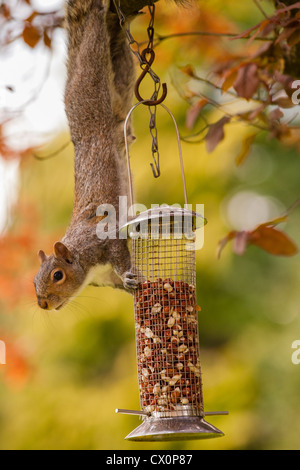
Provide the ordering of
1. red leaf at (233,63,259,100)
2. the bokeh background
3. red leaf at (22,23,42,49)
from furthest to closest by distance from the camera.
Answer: the bokeh background → red leaf at (22,23,42,49) → red leaf at (233,63,259,100)

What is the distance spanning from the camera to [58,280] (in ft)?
7.52

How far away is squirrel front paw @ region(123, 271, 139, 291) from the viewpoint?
79.9 inches

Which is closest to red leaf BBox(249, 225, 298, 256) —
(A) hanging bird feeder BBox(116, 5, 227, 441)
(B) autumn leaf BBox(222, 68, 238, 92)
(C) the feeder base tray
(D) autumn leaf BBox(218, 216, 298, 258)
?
(D) autumn leaf BBox(218, 216, 298, 258)

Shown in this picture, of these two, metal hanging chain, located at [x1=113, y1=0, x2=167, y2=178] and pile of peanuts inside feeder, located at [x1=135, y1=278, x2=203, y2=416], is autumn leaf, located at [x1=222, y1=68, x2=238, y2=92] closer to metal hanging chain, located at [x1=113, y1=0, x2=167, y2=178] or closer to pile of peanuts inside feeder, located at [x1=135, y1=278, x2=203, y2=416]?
metal hanging chain, located at [x1=113, y1=0, x2=167, y2=178]

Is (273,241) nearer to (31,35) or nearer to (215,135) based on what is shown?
(215,135)

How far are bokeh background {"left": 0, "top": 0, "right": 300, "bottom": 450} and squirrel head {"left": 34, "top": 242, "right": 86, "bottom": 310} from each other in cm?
180

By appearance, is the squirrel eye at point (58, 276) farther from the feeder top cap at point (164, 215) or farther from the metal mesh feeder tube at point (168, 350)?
the feeder top cap at point (164, 215)

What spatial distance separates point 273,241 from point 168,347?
0.49 metres

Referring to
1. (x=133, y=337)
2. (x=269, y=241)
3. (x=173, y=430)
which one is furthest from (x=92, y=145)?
(x=133, y=337)

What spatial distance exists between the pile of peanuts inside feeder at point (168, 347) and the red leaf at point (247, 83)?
2.05ft

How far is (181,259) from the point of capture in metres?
2.24

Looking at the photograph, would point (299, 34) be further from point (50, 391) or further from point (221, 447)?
point (50, 391)

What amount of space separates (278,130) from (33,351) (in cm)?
340

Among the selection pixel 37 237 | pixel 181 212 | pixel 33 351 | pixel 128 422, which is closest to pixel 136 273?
pixel 181 212
